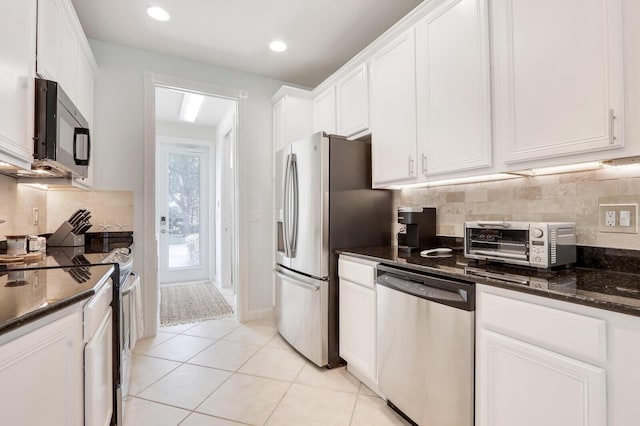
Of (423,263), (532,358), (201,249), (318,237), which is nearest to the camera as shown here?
(532,358)

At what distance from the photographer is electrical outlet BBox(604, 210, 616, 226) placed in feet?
4.77

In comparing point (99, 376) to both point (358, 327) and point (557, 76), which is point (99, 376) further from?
point (557, 76)

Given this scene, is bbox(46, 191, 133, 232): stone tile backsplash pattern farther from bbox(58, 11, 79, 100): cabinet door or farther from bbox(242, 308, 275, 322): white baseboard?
bbox(242, 308, 275, 322): white baseboard

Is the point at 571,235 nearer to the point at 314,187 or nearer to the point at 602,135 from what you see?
the point at 602,135

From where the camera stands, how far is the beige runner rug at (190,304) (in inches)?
139

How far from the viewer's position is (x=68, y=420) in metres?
1.05

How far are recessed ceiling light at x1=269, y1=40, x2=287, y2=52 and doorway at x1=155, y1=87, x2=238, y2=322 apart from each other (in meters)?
1.82

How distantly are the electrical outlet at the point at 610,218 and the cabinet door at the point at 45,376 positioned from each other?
2.29m

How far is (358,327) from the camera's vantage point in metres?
2.19

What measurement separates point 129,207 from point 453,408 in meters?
3.02

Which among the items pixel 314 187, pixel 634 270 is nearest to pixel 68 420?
pixel 314 187

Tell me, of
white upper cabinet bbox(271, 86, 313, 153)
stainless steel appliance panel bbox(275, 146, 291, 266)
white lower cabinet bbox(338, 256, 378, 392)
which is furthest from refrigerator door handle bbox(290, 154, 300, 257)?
white upper cabinet bbox(271, 86, 313, 153)

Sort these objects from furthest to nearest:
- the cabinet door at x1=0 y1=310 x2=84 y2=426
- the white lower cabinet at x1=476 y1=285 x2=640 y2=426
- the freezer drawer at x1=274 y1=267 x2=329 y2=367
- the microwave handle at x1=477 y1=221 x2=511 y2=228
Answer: the freezer drawer at x1=274 y1=267 x2=329 y2=367 → the microwave handle at x1=477 y1=221 x2=511 y2=228 → the white lower cabinet at x1=476 y1=285 x2=640 y2=426 → the cabinet door at x1=0 y1=310 x2=84 y2=426

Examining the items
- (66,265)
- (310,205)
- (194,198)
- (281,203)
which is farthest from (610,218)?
(194,198)
